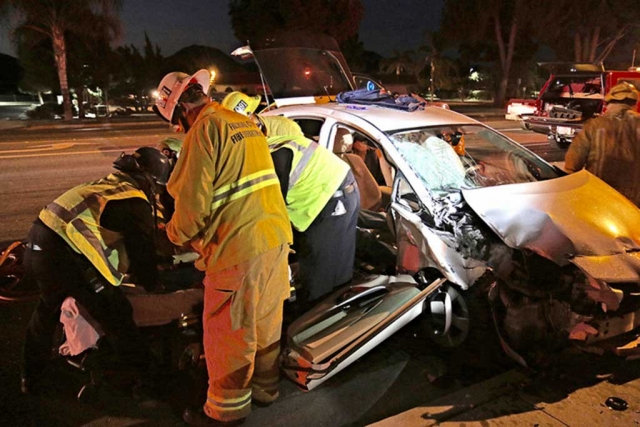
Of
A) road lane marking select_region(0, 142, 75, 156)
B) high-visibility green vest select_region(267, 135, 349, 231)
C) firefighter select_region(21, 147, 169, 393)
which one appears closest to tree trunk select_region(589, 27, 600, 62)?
road lane marking select_region(0, 142, 75, 156)

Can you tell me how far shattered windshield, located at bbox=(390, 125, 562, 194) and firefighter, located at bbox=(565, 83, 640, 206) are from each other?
1.58 ft

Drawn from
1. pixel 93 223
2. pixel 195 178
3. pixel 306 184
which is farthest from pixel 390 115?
pixel 93 223

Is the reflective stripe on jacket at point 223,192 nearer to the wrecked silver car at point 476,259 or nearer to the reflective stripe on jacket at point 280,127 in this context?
the wrecked silver car at point 476,259

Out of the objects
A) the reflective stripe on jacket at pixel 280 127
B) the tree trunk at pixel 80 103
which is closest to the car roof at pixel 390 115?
the reflective stripe on jacket at pixel 280 127

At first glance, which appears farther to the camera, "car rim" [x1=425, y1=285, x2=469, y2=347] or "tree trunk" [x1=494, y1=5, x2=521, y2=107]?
"tree trunk" [x1=494, y1=5, x2=521, y2=107]

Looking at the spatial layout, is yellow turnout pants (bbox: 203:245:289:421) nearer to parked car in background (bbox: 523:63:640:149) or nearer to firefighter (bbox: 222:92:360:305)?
firefighter (bbox: 222:92:360:305)

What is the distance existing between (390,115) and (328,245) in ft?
4.41

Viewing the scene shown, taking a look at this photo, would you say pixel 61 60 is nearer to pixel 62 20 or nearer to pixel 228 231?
pixel 62 20

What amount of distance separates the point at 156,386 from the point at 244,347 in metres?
0.91

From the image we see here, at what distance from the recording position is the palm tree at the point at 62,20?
80.7 ft

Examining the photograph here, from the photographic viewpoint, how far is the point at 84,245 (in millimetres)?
2922

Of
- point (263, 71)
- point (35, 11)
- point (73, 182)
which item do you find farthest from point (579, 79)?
point (35, 11)

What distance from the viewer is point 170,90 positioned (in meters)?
2.83

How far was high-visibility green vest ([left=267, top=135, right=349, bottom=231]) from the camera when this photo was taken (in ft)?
11.0
